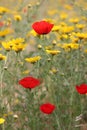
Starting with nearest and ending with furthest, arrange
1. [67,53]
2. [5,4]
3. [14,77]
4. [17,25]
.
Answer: [14,77] → [67,53] → [17,25] → [5,4]

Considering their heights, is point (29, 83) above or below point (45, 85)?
above

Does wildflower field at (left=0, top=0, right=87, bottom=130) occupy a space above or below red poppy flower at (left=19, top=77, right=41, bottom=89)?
below

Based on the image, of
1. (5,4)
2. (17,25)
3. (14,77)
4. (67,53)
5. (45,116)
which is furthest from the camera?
(5,4)

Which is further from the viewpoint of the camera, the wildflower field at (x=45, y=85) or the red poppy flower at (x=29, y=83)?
the wildflower field at (x=45, y=85)

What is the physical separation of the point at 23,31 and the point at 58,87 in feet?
3.84

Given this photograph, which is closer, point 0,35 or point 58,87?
point 58,87

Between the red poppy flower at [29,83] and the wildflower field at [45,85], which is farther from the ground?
the red poppy flower at [29,83]

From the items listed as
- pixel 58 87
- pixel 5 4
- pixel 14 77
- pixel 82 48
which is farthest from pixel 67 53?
pixel 5 4

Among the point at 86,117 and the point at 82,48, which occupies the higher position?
the point at 82,48

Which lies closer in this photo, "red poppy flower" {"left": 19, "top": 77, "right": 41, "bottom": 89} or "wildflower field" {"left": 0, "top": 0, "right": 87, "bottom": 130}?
"red poppy flower" {"left": 19, "top": 77, "right": 41, "bottom": 89}

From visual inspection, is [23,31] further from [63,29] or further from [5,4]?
[5,4]

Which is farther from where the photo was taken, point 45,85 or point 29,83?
point 45,85

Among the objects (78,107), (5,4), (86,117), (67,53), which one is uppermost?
(67,53)

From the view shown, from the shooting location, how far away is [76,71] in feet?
10.3
